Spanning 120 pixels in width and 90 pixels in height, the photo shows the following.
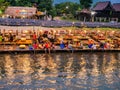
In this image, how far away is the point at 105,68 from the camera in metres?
58.6

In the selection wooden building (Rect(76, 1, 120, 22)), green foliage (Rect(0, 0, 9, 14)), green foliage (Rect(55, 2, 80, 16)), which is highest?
green foliage (Rect(0, 0, 9, 14))

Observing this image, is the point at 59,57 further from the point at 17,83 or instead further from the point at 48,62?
the point at 17,83

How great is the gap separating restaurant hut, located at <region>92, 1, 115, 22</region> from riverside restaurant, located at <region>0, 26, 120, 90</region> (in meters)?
49.7

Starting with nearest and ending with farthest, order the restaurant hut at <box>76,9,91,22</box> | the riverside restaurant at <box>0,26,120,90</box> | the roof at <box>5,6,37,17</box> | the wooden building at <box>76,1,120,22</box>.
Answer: the riverside restaurant at <box>0,26,120,90</box> → the roof at <box>5,6,37,17</box> → the wooden building at <box>76,1,120,22</box> → the restaurant hut at <box>76,9,91,22</box>

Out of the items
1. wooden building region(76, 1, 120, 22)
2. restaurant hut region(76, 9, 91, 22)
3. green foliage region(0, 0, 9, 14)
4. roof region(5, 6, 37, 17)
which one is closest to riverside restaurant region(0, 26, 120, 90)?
roof region(5, 6, 37, 17)

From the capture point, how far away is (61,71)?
55312mm

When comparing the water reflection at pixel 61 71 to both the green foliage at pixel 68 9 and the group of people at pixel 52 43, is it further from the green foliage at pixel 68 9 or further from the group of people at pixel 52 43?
the green foliage at pixel 68 9

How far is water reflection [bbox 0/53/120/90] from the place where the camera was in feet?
157

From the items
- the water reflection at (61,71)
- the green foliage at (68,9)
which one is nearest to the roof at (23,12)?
the green foliage at (68,9)

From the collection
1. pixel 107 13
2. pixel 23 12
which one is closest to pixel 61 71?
pixel 23 12

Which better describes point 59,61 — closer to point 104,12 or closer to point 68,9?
point 104,12

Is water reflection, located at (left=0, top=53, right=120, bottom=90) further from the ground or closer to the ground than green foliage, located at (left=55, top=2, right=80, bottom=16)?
further from the ground

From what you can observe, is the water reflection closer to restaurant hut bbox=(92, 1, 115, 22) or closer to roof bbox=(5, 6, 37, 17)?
roof bbox=(5, 6, 37, 17)

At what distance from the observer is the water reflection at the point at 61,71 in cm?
4781
